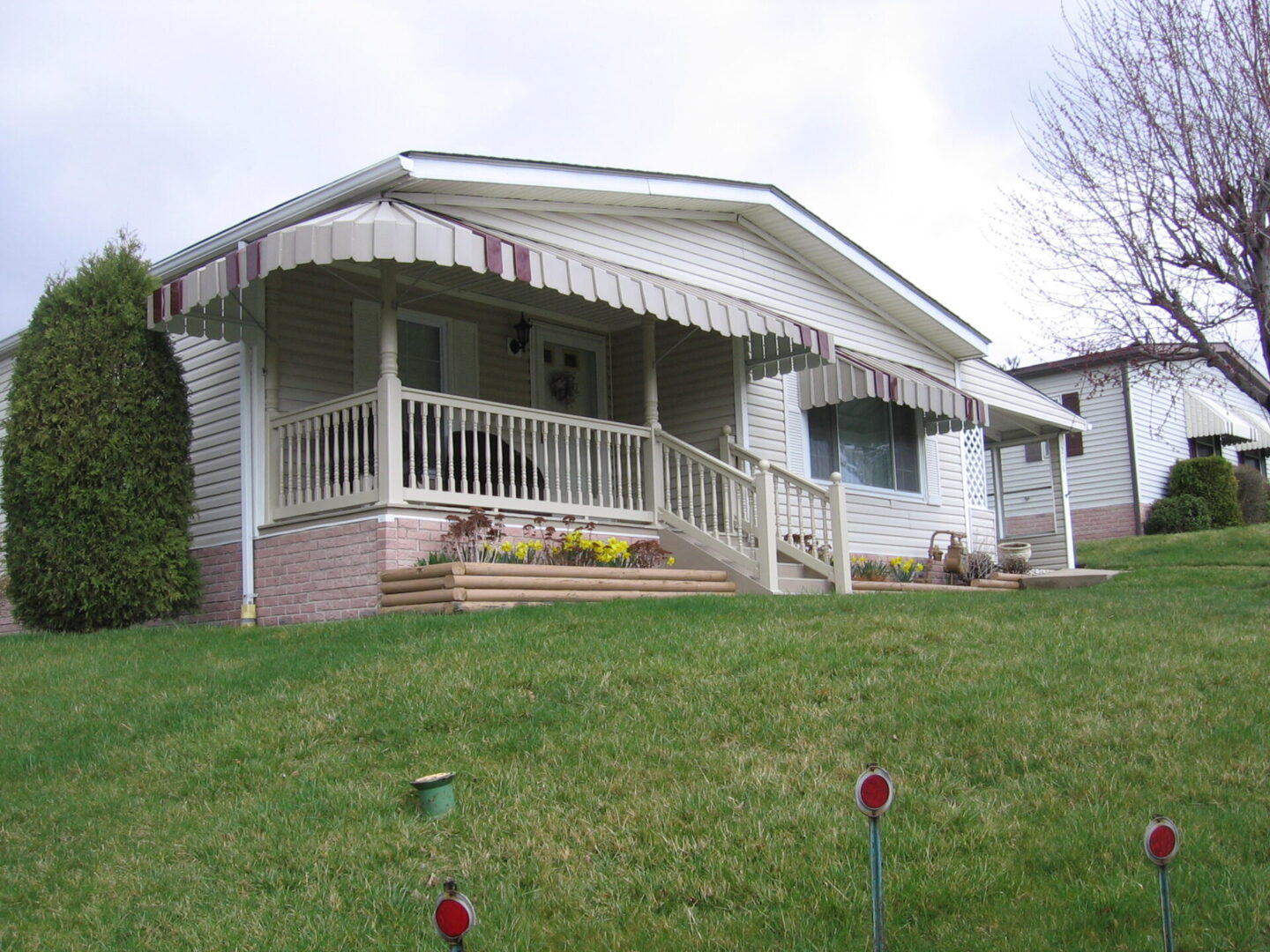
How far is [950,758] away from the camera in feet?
18.6

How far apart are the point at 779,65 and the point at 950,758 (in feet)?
33.0

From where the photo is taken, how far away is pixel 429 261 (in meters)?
10.9

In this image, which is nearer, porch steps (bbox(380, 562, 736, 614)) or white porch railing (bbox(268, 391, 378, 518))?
porch steps (bbox(380, 562, 736, 614))

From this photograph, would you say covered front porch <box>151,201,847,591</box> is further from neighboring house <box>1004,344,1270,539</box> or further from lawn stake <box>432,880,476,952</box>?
neighboring house <box>1004,344,1270,539</box>


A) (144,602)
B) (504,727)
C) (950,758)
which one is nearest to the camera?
(950,758)

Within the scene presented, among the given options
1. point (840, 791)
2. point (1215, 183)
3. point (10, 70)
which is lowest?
point (840, 791)

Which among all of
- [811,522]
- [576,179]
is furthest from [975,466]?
[576,179]

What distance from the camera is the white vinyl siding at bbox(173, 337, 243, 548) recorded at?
12.4 metres

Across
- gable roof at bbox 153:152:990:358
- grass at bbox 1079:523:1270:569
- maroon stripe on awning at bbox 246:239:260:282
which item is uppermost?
gable roof at bbox 153:152:990:358

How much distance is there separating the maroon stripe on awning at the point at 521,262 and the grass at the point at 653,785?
3040 mm

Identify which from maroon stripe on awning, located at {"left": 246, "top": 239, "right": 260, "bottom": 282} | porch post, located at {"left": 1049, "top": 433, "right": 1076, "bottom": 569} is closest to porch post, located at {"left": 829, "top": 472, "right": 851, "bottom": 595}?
maroon stripe on awning, located at {"left": 246, "top": 239, "right": 260, "bottom": 282}

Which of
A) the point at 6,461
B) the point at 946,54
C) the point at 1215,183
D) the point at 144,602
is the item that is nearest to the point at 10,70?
the point at 6,461

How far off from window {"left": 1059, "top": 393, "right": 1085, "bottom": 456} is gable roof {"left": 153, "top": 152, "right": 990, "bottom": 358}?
40.3 ft

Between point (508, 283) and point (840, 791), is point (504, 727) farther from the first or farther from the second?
point (508, 283)
